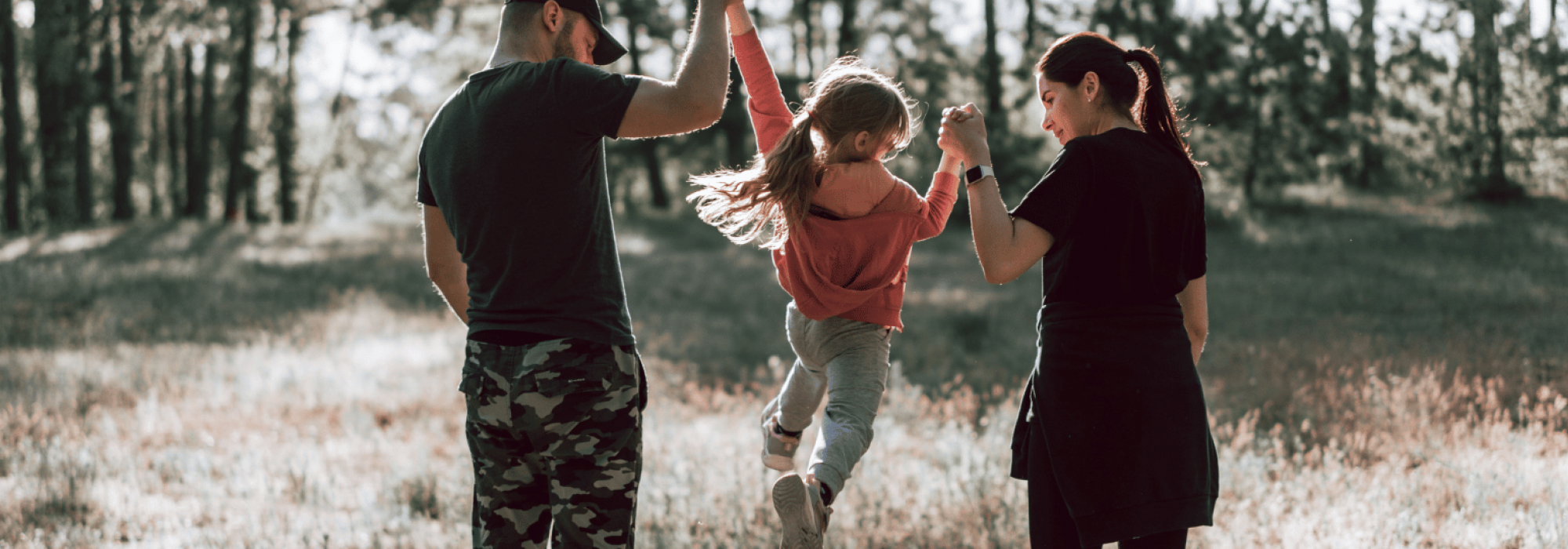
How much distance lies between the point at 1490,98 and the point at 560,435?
24.5 metres

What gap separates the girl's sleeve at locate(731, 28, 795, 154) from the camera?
3320mm

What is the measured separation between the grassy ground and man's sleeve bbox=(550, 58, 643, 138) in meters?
2.94

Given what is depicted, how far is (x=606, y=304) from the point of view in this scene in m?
2.77

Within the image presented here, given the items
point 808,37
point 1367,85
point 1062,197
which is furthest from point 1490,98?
point 1062,197

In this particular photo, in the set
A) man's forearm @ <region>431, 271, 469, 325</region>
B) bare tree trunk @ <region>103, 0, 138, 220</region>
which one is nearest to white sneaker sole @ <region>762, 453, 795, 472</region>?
man's forearm @ <region>431, 271, 469, 325</region>

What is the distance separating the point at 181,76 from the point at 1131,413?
45789mm

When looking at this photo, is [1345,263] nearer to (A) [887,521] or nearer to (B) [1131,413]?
(A) [887,521]

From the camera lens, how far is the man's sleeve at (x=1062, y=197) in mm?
2637

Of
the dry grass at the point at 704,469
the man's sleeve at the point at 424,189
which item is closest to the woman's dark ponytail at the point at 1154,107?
the man's sleeve at the point at 424,189

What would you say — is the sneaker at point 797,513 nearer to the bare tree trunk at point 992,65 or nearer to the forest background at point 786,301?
the forest background at point 786,301

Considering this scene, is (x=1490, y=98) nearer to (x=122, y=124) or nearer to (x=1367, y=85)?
(x=1367, y=85)

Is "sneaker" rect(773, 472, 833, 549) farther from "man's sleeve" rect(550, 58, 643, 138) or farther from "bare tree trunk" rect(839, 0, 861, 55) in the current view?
"bare tree trunk" rect(839, 0, 861, 55)

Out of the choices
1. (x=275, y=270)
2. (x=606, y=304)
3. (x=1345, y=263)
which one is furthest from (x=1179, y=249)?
(x=275, y=270)

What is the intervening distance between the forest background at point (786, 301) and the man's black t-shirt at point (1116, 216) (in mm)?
734
